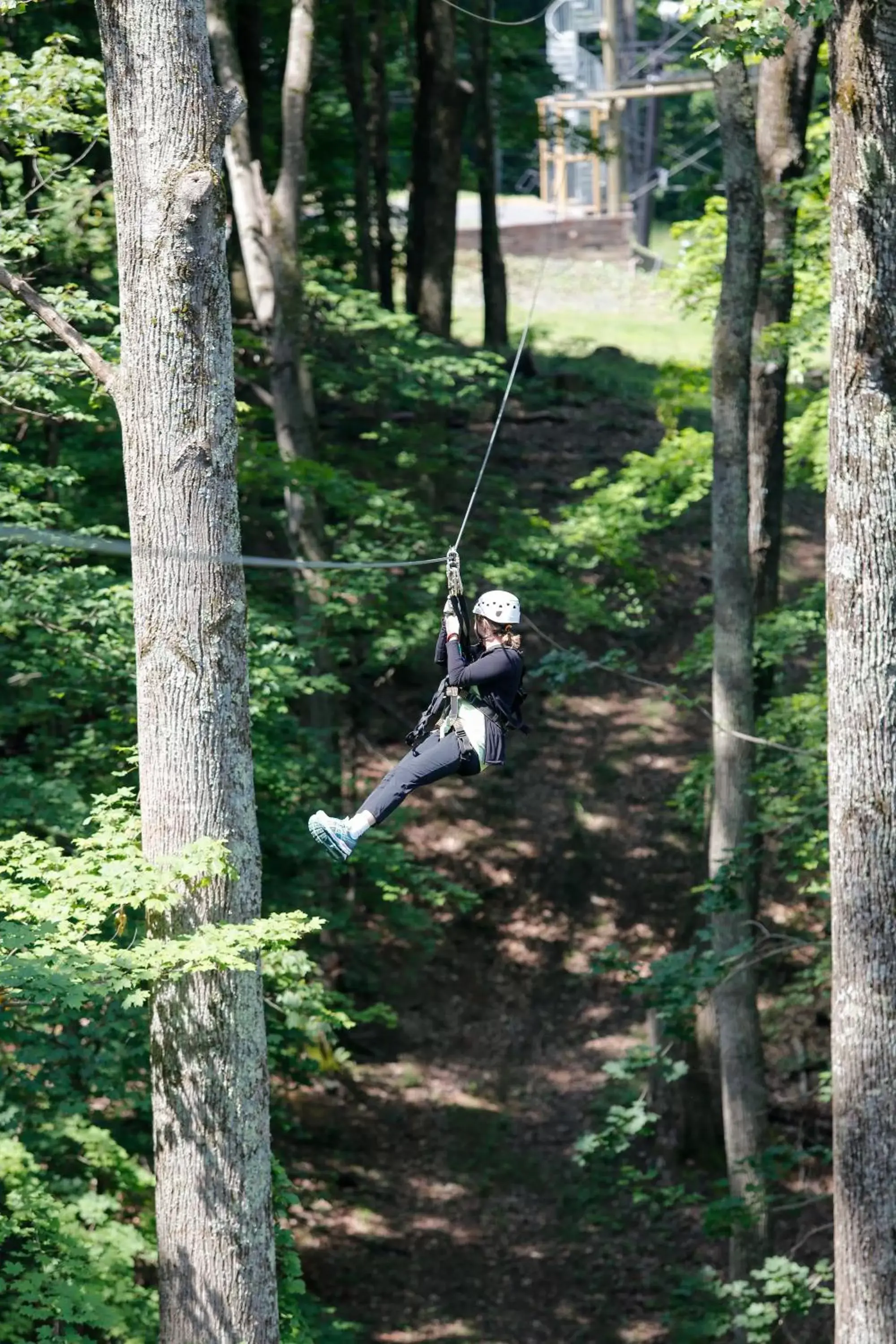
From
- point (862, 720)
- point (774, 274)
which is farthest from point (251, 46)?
point (862, 720)

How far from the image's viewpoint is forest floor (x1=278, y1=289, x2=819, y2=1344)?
13.5 m

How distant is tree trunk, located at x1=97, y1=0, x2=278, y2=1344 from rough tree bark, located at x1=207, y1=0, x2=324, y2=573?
302 inches

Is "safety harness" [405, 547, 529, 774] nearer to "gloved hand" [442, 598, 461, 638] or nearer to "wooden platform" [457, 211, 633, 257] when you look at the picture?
"gloved hand" [442, 598, 461, 638]

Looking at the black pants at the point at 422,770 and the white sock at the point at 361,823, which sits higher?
the black pants at the point at 422,770

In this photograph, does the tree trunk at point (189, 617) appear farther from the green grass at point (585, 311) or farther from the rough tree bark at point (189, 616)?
the green grass at point (585, 311)

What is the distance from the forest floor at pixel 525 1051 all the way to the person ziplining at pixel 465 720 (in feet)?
18.3

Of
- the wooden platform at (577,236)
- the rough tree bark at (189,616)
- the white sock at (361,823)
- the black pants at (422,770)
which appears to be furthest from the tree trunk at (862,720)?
the wooden platform at (577,236)

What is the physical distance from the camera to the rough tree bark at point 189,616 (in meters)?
6.25

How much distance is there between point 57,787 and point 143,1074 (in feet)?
7.36

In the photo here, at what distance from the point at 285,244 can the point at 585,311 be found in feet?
72.1

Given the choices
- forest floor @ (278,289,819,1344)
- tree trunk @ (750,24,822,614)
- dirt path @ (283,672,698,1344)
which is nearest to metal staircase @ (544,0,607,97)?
forest floor @ (278,289,819,1344)

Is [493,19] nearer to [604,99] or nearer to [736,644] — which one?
[604,99]

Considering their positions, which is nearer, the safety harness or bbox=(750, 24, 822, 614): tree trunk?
the safety harness

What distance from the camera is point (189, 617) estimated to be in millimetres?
6395
